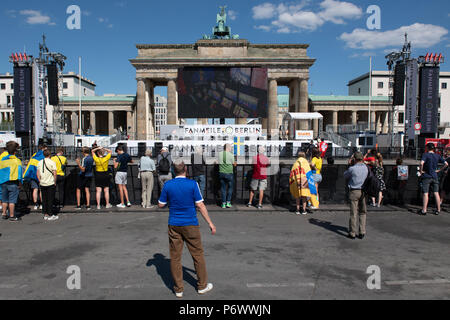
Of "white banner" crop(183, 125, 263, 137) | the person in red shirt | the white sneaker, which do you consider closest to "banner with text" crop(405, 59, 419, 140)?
"white banner" crop(183, 125, 263, 137)

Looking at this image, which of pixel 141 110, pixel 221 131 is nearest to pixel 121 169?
pixel 221 131

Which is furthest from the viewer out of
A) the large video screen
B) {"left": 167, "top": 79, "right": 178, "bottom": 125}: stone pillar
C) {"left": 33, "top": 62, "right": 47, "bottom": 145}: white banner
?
{"left": 167, "top": 79, "right": 178, "bottom": 125}: stone pillar

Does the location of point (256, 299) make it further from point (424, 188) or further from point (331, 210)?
point (424, 188)

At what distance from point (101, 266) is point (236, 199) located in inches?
256

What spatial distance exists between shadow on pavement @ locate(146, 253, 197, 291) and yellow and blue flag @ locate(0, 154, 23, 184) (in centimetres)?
543

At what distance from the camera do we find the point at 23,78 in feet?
96.8

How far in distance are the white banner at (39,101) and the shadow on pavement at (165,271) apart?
28927mm

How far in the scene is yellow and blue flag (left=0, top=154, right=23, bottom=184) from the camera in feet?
29.0

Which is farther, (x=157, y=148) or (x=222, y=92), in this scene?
(x=222, y=92)

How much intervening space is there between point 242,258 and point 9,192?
7.01 metres

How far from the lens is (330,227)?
27.6ft

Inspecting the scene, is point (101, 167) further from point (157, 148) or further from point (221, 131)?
point (221, 131)

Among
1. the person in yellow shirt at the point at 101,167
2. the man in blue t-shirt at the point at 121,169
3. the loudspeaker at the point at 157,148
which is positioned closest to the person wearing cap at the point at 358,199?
the man in blue t-shirt at the point at 121,169

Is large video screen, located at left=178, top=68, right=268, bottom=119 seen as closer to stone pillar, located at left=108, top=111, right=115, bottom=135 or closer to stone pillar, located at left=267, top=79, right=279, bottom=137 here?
stone pillar, located at left=267, top=79, right=279, bottom=137
